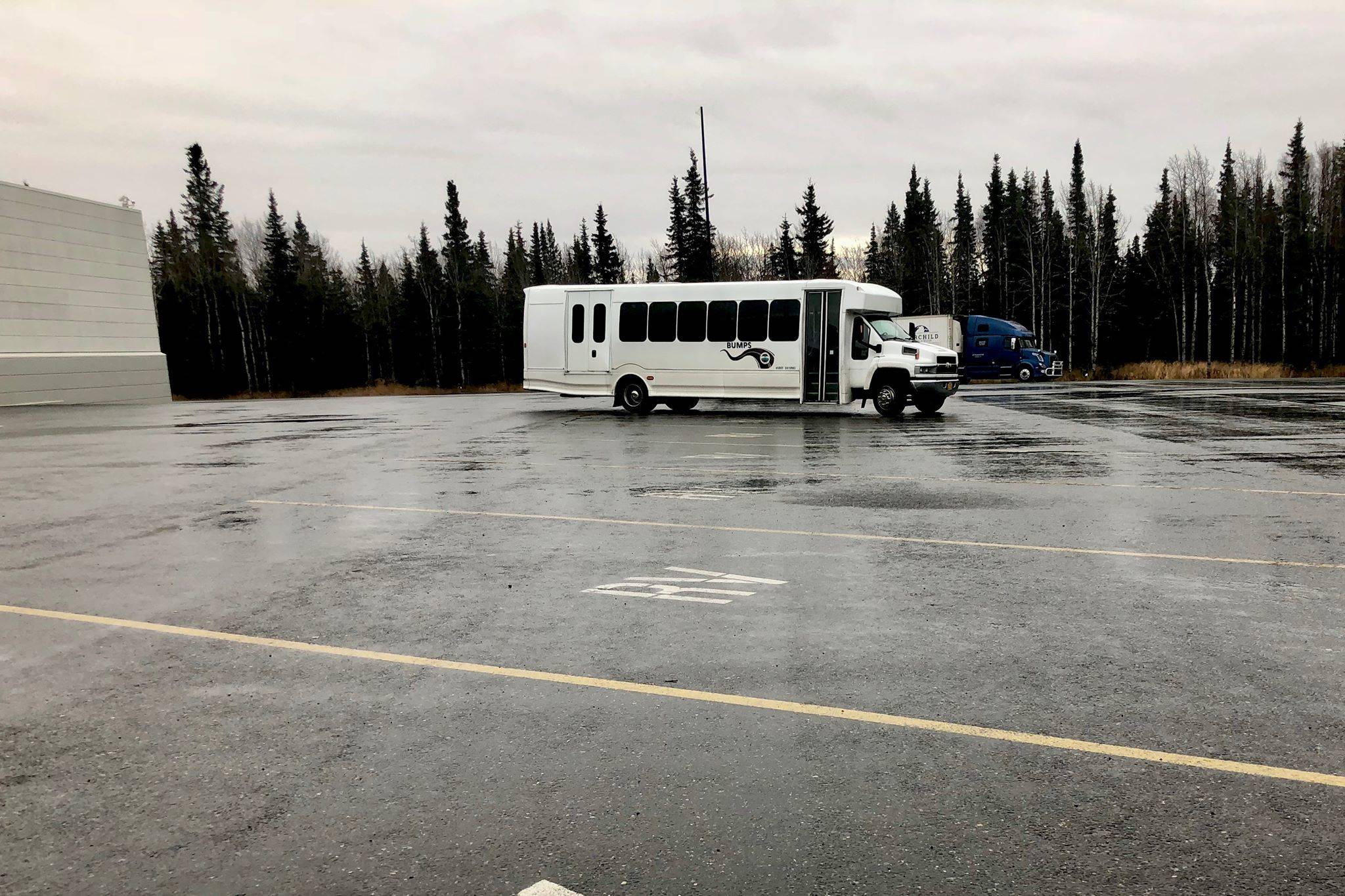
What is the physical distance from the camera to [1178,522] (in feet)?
29.8

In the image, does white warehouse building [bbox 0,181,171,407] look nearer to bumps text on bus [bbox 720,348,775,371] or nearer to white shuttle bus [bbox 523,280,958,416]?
white shuttle bus [bbox 523,280,958,416]

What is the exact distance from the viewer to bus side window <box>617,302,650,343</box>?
24.7m

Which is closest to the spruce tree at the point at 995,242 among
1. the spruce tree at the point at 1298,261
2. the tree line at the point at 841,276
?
the tree line at the point at 841,276

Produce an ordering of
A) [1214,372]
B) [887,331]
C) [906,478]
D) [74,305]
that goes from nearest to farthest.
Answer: [906,478], [887,331], [74,305], [1214,372]

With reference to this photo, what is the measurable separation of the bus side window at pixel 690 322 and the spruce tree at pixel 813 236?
6629 centimetres

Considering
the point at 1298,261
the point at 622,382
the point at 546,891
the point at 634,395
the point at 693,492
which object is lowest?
the point at 546,891

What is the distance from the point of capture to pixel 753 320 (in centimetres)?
2369

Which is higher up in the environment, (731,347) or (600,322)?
(600,322)

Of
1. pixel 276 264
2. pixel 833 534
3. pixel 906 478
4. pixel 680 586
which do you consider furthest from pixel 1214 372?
pixel 276 264

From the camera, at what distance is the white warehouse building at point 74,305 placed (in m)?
34.4

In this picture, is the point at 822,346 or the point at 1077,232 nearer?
the point at 822,346

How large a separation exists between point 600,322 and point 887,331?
25.0 ft

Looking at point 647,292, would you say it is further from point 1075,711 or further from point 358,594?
point 1075,711

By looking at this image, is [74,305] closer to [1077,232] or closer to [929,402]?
[929,402]
